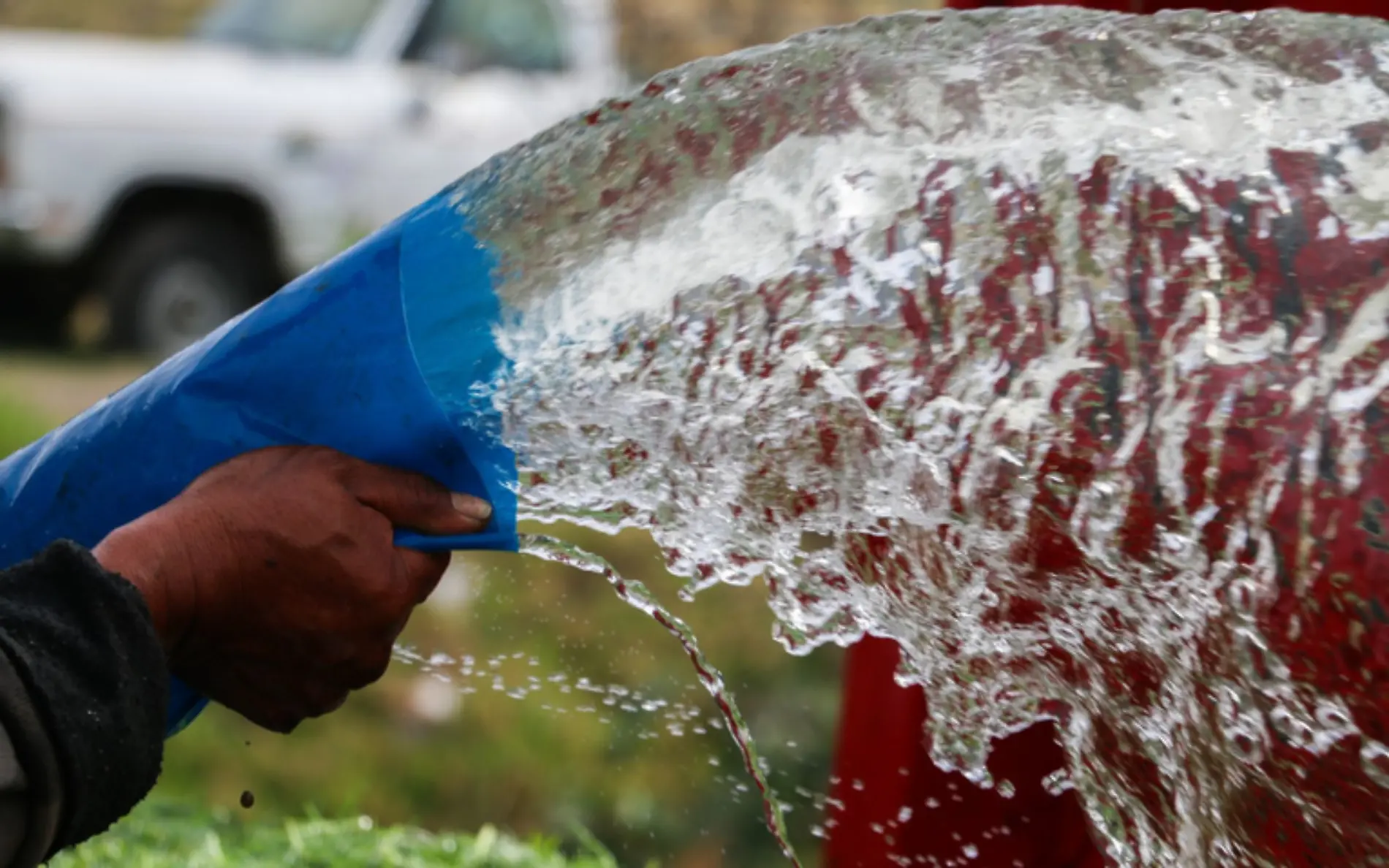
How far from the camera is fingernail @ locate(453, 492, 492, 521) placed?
1941 millimetres

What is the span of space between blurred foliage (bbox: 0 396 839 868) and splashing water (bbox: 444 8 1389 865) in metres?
1.91

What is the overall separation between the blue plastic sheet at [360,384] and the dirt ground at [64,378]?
512cm

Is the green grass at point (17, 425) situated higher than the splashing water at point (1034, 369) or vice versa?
the splashing water at point (1034, 369)

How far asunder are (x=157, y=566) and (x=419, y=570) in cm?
29

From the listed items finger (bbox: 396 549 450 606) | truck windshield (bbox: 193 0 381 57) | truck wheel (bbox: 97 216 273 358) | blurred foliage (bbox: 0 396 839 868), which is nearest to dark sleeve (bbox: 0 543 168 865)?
finger (bbox: 396 549 450 606)

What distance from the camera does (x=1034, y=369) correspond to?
183 cm

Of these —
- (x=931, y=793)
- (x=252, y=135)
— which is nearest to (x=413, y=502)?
(x=931, y=793)

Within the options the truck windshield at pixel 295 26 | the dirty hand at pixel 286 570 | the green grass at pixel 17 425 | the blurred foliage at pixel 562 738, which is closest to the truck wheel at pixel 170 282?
the truck windshield at pixel 295 26

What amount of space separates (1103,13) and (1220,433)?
0.60m

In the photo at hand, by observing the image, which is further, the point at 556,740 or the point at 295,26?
the point at 295,26

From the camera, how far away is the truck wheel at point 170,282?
26.6ft

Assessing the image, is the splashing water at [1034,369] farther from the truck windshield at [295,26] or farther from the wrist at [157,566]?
the truck windshield at [295,26]

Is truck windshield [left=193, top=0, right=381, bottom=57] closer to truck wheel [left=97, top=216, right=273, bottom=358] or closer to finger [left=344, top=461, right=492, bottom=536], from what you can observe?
truck wheel [left=97, top=216, right=273, bottom=358]

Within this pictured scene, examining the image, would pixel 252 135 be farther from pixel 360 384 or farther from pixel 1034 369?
pixel 1034 369
